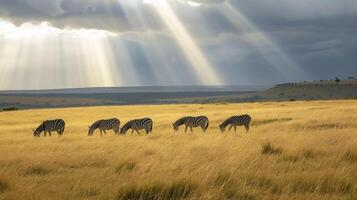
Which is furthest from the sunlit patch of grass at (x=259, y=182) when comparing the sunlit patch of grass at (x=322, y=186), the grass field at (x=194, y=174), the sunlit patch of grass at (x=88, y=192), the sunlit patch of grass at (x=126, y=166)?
the sunlit patch of grass at (x=126, y=166)

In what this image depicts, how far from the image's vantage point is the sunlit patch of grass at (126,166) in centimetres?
1388

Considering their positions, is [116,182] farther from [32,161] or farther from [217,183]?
[32,161]

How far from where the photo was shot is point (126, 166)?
14.4m

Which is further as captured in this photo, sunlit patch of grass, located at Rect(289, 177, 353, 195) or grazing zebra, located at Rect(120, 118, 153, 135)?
grazing zebra, located at Rect(120, 118, 153, 135)

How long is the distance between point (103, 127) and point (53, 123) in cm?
320

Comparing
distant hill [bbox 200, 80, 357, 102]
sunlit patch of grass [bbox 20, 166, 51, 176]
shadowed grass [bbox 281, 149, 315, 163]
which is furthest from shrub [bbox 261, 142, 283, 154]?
distant hill [bbox 200, 80, 357, 102]

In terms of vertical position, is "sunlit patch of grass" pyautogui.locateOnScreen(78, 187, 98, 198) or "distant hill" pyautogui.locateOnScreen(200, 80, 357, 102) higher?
"distant hill" pyautogui.locateOnScreen(200, 80, 357, 102)

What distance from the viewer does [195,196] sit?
9859mm

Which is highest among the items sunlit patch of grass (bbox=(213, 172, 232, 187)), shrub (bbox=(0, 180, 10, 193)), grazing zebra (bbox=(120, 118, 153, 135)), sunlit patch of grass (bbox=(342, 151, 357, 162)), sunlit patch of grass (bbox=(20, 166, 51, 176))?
grazing zebra (bbox=(120, 118, 153, 135))

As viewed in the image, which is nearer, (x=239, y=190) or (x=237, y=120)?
(x=239, y=190)

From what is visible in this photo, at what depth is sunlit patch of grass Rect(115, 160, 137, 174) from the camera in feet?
45.5

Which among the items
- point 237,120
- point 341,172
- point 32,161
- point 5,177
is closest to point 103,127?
point 237,120

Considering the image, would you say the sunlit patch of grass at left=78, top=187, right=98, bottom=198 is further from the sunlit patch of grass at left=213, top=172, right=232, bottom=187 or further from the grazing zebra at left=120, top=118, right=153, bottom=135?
the grazing zebra at left=120, top=118, right=153, bottom=135

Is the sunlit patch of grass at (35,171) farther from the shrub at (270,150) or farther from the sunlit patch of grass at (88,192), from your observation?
the shrub at (270,150)
